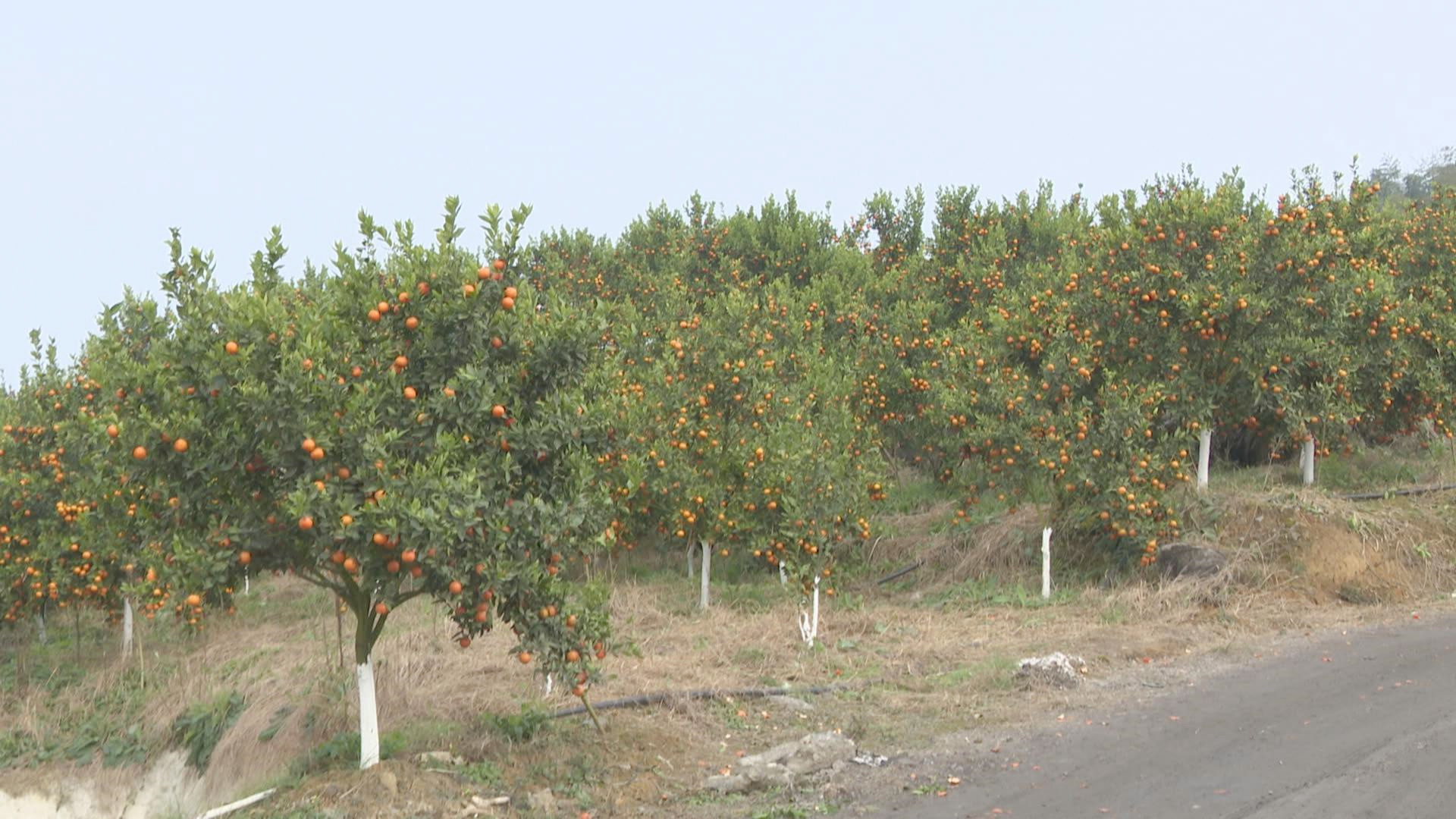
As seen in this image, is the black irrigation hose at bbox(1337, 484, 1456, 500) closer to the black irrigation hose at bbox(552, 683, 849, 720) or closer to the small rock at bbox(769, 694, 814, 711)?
the black irrigation hose at bbox(552, 683, 849, 720)

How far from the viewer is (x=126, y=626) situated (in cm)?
1767

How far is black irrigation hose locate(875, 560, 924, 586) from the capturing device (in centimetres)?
1894

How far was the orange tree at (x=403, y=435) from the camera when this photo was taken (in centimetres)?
798

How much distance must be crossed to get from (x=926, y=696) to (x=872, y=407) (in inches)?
443

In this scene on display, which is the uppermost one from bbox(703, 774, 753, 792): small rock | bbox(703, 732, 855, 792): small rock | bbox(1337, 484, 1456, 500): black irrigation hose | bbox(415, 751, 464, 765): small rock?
bbox(1337, 484, 1456, 500): black irrigation hose

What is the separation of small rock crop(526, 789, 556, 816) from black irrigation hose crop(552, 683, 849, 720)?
157cm

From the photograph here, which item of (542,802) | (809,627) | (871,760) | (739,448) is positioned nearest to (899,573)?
(739,448)

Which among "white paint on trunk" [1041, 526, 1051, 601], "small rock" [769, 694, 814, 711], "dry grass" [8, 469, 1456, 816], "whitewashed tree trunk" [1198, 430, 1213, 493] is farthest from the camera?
"whitewashed tree trunk" [1198, 430, 1213, 493]

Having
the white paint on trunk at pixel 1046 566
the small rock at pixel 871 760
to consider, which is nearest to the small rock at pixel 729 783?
the small rock at pixel 871 760

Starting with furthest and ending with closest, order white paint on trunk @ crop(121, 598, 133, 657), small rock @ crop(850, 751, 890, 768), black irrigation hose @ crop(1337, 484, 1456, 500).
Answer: black irrigation hose @ crop(1337, 484, 1456, 500) → white paint on trunk @ crop(121, 598, 133, 657) → small rock @ crop(850, 751, 890, 768)

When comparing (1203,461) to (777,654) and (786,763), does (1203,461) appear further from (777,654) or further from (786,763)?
(786,763)

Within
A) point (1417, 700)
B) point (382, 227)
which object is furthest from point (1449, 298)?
point (382, 227)

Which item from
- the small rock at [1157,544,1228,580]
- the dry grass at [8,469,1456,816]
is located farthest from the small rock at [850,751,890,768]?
the small rock at [1157,544,1228,580]

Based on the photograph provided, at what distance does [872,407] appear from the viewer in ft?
73.7
